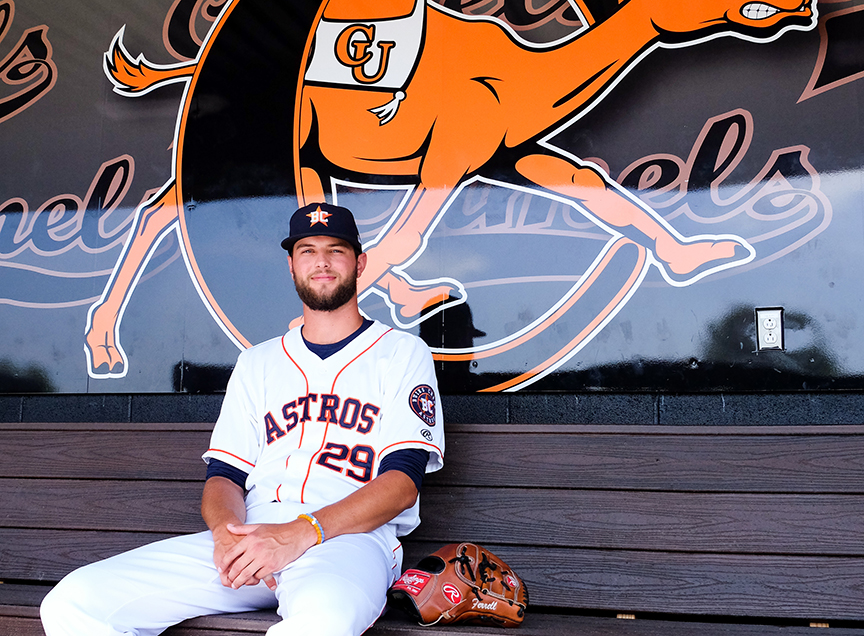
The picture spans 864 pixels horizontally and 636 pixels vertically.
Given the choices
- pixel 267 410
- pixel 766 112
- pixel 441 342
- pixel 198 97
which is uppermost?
pixel 198 97

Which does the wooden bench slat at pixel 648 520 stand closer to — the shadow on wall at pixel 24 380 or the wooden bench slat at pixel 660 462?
the wooden bench slat at pixel 660 462

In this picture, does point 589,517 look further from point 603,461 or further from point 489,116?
point 489,116

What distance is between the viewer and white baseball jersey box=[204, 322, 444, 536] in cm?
175

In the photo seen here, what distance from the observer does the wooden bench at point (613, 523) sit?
1.67 m

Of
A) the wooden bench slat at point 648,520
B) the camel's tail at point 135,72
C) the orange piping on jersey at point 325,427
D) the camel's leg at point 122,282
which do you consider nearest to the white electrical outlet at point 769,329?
the wooden bench slat at point 648,520

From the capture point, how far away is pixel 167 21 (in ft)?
8.99

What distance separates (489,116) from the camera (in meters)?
2.35

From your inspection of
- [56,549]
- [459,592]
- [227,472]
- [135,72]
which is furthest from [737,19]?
[56,549]

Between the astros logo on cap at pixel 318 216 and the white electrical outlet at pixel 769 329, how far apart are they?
1.29m

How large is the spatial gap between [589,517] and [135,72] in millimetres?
2348

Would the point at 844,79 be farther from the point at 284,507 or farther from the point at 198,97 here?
the point at 198,97

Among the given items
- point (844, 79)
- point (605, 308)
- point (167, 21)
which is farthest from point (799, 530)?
point (167, 21)

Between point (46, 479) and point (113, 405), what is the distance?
1.41ft

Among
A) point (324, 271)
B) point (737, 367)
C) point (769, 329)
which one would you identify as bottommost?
point (737, 367)
